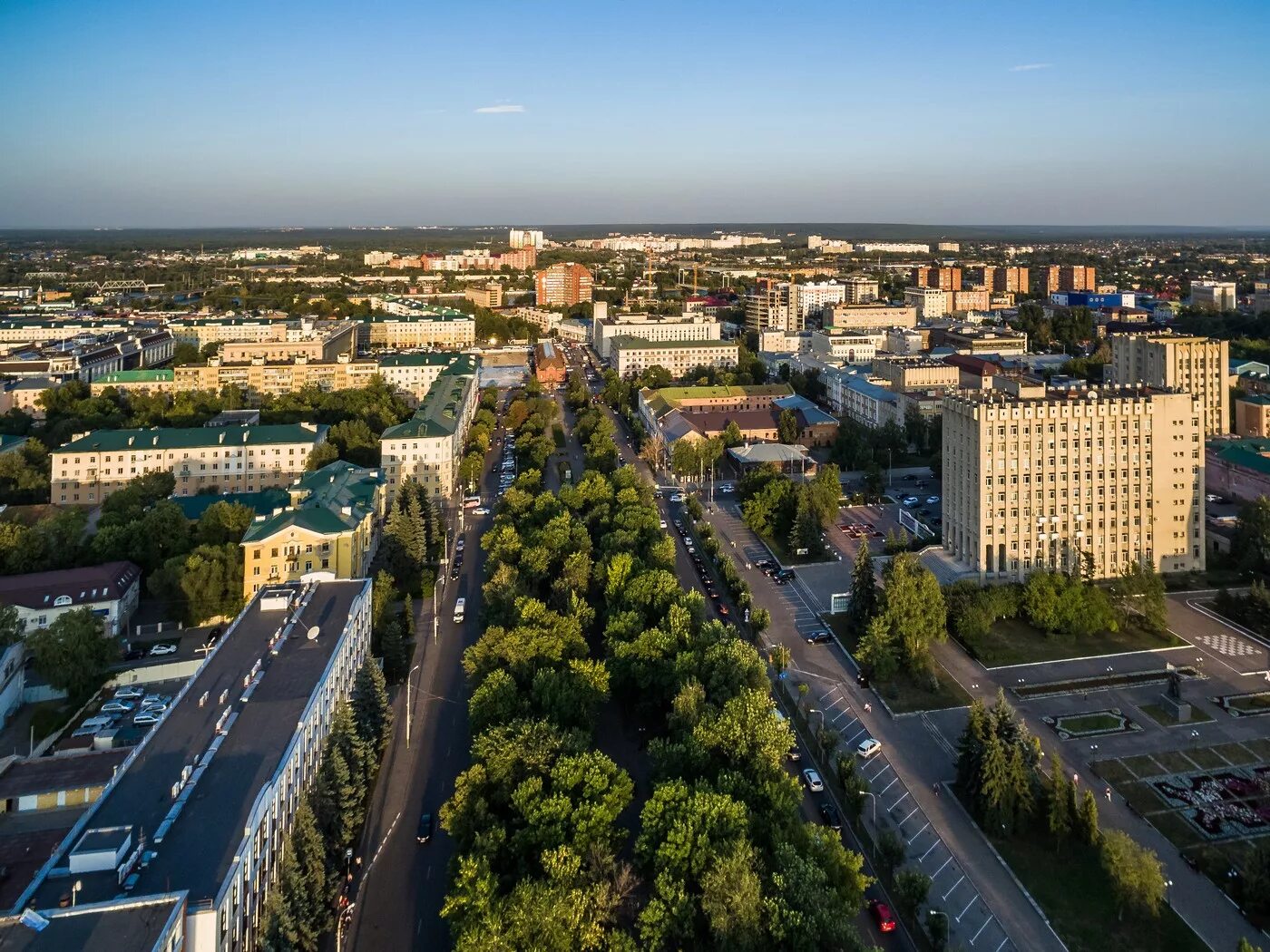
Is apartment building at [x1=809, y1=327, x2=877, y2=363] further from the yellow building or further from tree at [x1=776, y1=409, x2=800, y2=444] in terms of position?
the yellow building

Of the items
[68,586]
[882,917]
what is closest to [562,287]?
[68,586]

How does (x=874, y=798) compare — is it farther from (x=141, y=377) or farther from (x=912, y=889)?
(x=141, y=377)

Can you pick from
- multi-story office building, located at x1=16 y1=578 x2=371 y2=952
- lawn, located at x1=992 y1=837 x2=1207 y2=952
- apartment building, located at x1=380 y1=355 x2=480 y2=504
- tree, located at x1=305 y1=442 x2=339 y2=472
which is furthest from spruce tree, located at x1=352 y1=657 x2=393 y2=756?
tree, located at x1=305 y1=442 x2=339 y2=472

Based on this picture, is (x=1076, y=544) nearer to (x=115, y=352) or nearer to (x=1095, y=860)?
(x=1095, y=860)


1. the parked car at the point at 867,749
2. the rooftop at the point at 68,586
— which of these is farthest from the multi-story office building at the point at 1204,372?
the rooftop at the point at 68,586

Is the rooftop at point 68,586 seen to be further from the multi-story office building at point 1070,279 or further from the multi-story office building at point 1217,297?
the multi-story office building at point 1070,279
